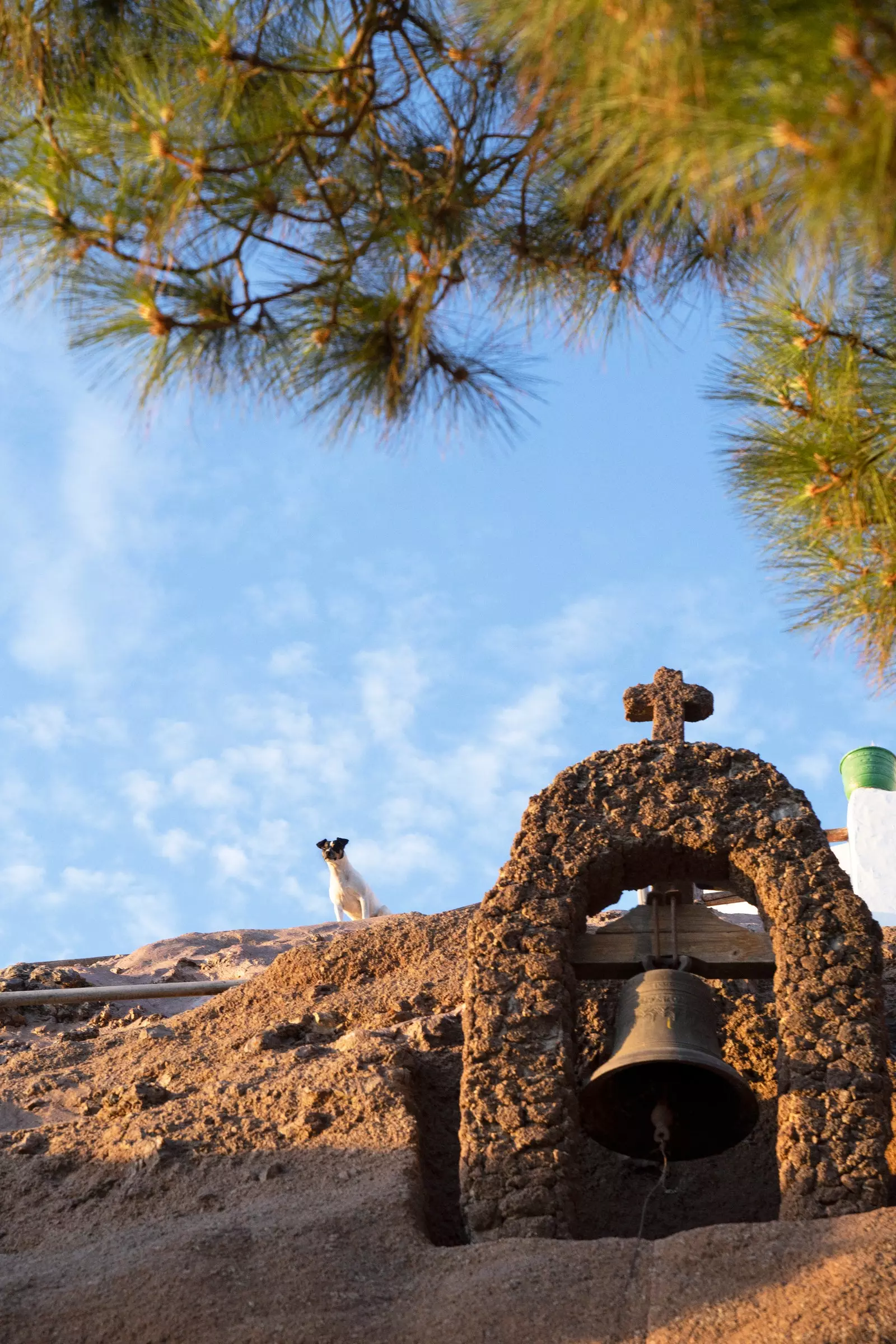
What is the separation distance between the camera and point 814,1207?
5094mm

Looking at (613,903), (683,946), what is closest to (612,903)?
(613,903)

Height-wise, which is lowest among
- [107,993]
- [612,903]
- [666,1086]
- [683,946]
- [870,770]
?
[666,1086]

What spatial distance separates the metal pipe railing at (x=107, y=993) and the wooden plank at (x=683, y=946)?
12.8 feet

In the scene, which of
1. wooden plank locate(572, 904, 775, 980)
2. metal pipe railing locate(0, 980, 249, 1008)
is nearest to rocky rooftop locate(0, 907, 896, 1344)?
metal pipe railing locate(0, 980, 249, 1008)

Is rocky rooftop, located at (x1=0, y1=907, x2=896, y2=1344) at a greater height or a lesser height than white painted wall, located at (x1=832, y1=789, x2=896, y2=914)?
lesser

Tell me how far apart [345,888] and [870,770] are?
20.9 feet

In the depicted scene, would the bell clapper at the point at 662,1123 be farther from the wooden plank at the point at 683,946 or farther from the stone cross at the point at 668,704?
the stone cross at the point at 668,704

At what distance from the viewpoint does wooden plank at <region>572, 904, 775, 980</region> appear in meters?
5.93

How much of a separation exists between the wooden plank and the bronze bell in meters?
0.27

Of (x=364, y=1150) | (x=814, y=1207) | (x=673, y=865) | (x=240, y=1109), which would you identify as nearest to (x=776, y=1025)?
(x=673, y=865)

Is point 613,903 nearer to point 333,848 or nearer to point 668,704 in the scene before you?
point 668,704

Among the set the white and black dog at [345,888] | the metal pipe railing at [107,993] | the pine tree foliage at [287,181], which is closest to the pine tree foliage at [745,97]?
the pine tree foliage at [287,181]

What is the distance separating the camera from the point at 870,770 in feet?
48.6

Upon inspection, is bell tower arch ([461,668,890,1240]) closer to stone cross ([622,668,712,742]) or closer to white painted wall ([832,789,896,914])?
stone cross ([622,668,712,742])
